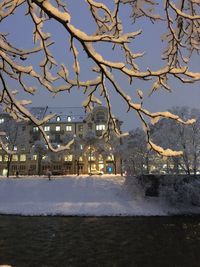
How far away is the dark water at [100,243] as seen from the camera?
72.0 feet

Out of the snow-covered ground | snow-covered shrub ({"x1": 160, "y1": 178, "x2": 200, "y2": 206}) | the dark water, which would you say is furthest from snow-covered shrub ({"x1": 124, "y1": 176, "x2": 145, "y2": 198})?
the dark water

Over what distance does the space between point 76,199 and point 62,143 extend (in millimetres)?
39347

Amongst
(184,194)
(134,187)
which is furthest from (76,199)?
(184,194)

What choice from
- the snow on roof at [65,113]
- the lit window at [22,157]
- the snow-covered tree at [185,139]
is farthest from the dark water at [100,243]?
the snow on roof at [65,113]

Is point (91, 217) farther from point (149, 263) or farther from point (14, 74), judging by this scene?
point (14, 74)

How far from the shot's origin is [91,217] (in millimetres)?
46156

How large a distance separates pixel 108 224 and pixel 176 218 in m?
10.2

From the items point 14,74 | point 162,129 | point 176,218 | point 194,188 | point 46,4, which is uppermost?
point 162,129

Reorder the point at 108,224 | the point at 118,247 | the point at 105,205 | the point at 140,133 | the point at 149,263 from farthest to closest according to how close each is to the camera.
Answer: the point at 140,133 < the point at 105,205 < the point at 108,224 < the point at 118,247 < the point at 149,263

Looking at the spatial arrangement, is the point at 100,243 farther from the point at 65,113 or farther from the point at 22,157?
the point at 65,113

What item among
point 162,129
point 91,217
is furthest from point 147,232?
point 162,129

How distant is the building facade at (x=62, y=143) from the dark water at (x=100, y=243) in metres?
41.7

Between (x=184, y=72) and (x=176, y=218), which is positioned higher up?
(x=184, y=72)

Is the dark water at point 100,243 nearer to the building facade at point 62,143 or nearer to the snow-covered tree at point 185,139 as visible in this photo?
the snow-covered tree at point 185,139
